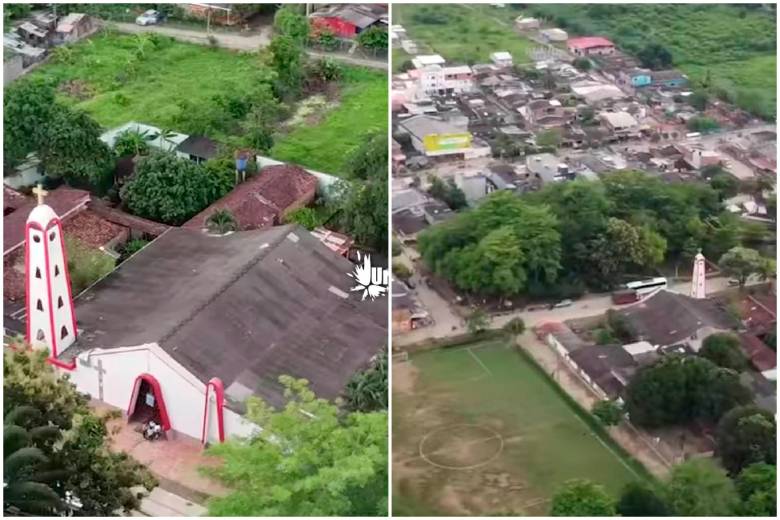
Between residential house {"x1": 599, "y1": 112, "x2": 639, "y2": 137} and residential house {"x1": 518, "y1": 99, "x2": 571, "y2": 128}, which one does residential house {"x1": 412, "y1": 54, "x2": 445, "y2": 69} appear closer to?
residential house {"x1": 518, "y1": 99, "x2": 571, "y2": 128}

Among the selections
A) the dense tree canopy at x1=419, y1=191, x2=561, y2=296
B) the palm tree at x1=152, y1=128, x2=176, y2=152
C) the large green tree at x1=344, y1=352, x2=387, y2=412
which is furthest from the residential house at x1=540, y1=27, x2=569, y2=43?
the palm tree at x1=152, y1=128, x2=176, y2=152

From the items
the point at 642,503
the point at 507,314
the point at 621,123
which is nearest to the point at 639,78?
the point at 621,123

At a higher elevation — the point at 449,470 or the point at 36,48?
the point at 36,48

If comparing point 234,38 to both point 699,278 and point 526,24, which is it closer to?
point 526,24

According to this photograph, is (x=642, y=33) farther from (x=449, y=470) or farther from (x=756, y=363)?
(x=449, y=470)

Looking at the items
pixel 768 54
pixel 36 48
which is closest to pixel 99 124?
pixel 36 48
